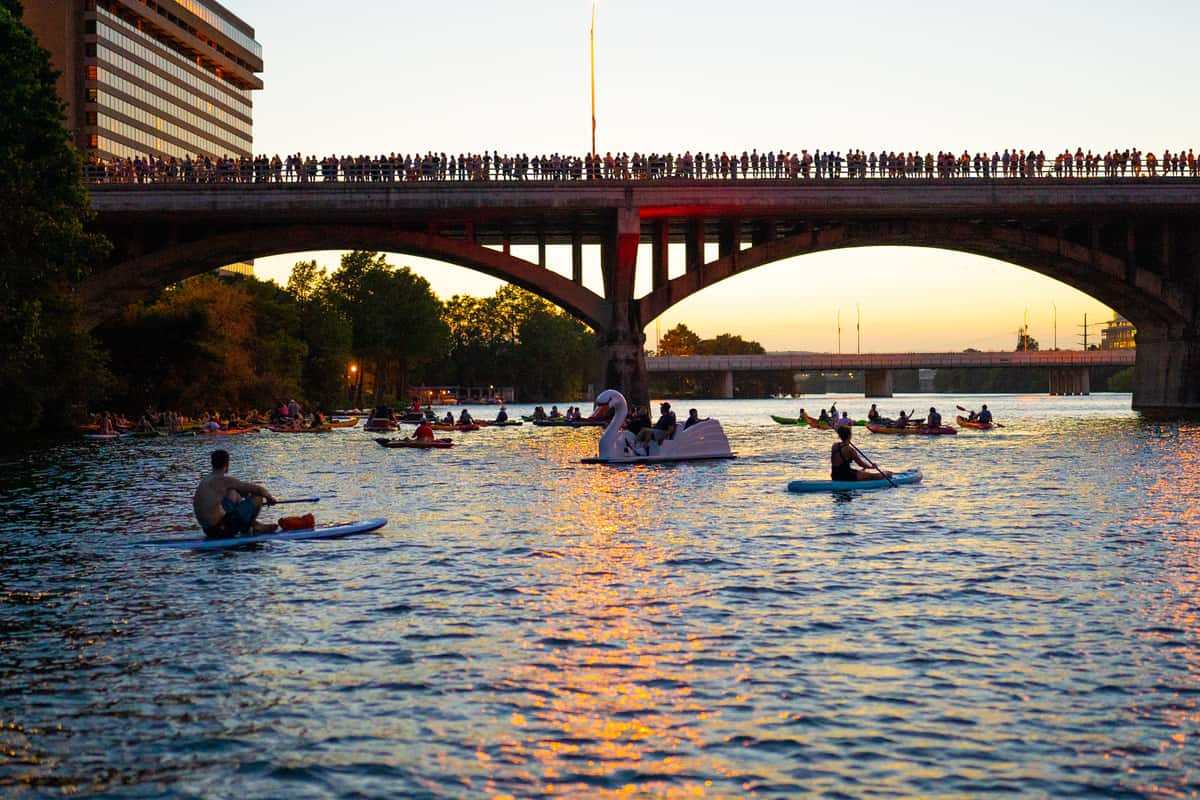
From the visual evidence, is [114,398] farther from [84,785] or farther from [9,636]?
[84,785]

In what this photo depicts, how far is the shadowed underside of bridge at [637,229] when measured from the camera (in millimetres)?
58094

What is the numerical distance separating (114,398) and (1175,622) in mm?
64166

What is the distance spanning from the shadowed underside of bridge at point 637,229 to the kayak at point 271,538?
39.0 metres

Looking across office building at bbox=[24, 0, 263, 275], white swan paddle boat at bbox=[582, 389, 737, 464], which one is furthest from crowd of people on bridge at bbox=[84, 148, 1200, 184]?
office building at bbox=[24, 0, 263, 275]

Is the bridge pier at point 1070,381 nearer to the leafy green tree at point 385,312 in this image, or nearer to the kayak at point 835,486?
the leafy green tree at point 385,312

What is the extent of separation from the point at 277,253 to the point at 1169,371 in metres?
51.1

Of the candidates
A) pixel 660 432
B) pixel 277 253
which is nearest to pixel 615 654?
pixel 660 432

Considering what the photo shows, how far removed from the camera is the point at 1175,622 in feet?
42.4

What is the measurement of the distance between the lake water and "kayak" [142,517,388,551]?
31 centimetres

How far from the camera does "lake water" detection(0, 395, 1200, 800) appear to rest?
8508 millimetres

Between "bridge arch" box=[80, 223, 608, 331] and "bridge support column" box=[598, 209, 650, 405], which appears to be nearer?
"bridge arch" box=[80, 223, 608, 331]

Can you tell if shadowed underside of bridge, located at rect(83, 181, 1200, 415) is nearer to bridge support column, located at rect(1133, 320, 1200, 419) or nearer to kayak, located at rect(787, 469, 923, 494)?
bridge support column, located at rect(1133, 320, 1200, 419)

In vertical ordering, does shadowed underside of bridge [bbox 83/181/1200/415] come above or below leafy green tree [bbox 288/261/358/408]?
A: above

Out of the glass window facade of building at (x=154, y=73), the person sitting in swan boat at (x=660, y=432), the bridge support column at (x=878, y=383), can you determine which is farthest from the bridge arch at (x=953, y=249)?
the bridge support column at (x=878, y=383)
